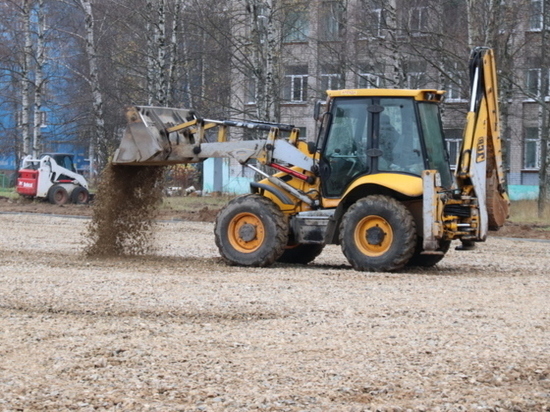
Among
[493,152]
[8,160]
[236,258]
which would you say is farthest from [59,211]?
[8,160]

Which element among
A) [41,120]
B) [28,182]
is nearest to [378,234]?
[28,182]

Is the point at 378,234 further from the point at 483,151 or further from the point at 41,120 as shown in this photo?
the point at 41,120

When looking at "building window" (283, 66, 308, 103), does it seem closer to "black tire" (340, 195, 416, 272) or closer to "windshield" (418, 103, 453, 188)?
"windshield" (418, 103, 453, 188)

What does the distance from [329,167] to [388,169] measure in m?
0.82

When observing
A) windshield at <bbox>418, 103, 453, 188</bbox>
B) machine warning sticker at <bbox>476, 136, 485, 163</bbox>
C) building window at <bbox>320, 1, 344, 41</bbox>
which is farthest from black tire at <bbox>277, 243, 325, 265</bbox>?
building window at <bbox>320, 1, 344, 41</bbox>

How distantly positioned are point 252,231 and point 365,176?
170 cm

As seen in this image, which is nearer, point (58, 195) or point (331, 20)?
point (58, 195)

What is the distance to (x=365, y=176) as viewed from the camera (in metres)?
13.1

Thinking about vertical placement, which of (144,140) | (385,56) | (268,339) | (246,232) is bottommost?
(268,339)

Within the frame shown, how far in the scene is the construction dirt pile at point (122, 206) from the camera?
47.1 ft

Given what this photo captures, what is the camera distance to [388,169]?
1301 centimetres

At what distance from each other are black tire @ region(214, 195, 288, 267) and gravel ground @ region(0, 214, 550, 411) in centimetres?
34

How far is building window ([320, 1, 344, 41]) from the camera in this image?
36688 mm

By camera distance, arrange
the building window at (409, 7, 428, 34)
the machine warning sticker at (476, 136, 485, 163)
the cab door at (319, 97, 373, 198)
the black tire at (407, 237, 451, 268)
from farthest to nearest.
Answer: the building window at (409, 7, 428, 34) → the black tire at (407, 237, 451, 268) → the cab door at (319, 97, 373, 198) → the machine warning sticker at (476, 136, 485, 163)
